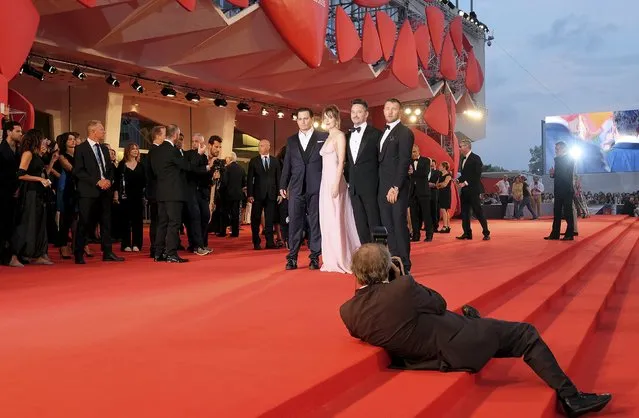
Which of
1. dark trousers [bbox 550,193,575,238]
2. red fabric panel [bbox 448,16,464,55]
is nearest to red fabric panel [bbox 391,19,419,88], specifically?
red fabric panel [bbox 448,16,464,55]

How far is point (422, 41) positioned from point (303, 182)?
10780 millimetres

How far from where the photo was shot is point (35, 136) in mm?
6090

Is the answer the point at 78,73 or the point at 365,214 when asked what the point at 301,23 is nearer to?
the point at 78,73

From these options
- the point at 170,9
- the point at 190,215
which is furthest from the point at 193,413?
the point at 170,9

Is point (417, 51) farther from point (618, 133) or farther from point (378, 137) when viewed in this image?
point (618, 133)

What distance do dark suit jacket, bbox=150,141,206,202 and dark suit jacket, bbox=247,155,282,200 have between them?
5.69 ft

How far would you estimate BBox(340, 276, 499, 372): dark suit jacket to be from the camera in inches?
103

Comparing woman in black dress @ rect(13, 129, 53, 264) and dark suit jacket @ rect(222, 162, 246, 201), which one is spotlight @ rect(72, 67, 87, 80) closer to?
dark suit jacket @ rect(222, 162, 246, 201)

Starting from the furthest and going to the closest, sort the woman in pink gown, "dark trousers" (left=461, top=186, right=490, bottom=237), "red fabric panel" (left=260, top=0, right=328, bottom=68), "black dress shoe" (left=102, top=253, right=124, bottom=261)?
"red fabric panel" (left=260, top=0, right=328, bottom=68) → "dark trousers" (left=461, top=186, right=490, bottom=237) → "black dress shoe" (left=102, top=253, right=124, bottom=261) → the woman in pink gown

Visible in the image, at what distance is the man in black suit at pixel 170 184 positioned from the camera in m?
6.40

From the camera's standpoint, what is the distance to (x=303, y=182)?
5.75 metres

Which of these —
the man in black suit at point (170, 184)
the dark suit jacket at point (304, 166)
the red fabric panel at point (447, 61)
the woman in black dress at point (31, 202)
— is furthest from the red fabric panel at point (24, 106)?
the red fabric panel at point (447, 61)

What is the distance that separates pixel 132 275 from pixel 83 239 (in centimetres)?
131

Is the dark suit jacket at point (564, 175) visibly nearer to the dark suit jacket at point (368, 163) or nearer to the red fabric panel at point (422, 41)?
the dark suit jacket at point (368, 163)
